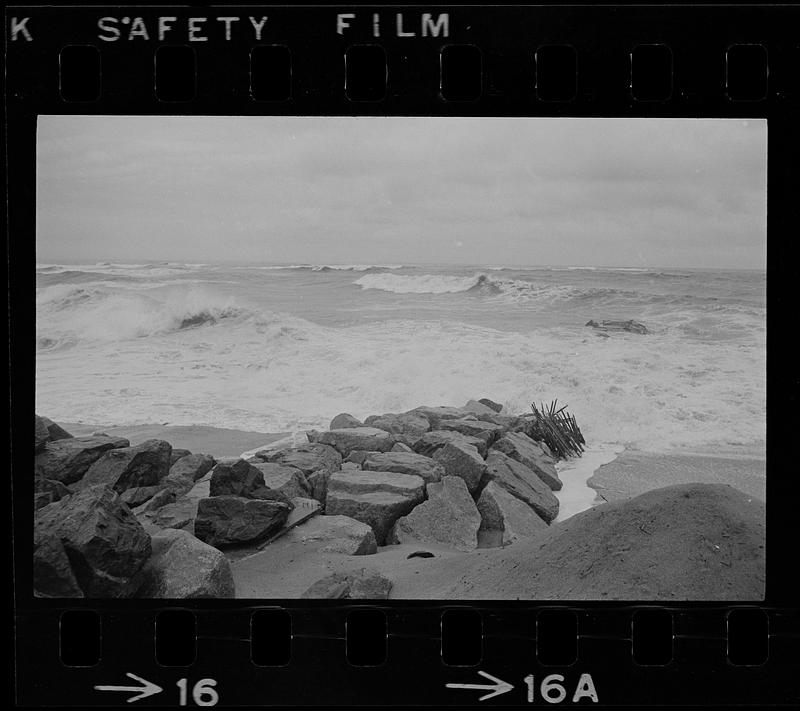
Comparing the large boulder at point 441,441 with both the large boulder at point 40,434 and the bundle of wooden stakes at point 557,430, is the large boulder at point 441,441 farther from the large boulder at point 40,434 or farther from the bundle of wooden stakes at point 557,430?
the large boulder at point 40,434

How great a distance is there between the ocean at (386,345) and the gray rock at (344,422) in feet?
0.24

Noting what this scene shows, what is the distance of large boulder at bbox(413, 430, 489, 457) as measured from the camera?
4441mm

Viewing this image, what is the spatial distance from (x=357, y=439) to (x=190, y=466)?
1110 mm

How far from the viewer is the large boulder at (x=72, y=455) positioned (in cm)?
382

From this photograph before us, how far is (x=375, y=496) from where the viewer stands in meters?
4.35

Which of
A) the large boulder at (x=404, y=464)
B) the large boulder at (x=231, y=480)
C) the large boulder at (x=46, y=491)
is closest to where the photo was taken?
the large boulder at (x=46, y=491)

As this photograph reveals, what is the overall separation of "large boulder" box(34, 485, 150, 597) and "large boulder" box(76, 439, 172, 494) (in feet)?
1.84

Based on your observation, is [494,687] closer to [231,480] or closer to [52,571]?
[231,480]

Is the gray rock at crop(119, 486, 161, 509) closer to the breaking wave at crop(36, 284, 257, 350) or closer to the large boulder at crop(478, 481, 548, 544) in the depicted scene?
the breaking wave at crop(36, 284, 257, 350)

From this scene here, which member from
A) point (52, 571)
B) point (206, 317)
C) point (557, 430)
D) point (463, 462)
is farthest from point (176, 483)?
point (557, 430)

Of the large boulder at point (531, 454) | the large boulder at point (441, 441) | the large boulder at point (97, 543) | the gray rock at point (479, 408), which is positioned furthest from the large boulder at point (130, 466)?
Answer: the large boulder at point (531, 454)

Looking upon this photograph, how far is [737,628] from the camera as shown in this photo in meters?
3.31
